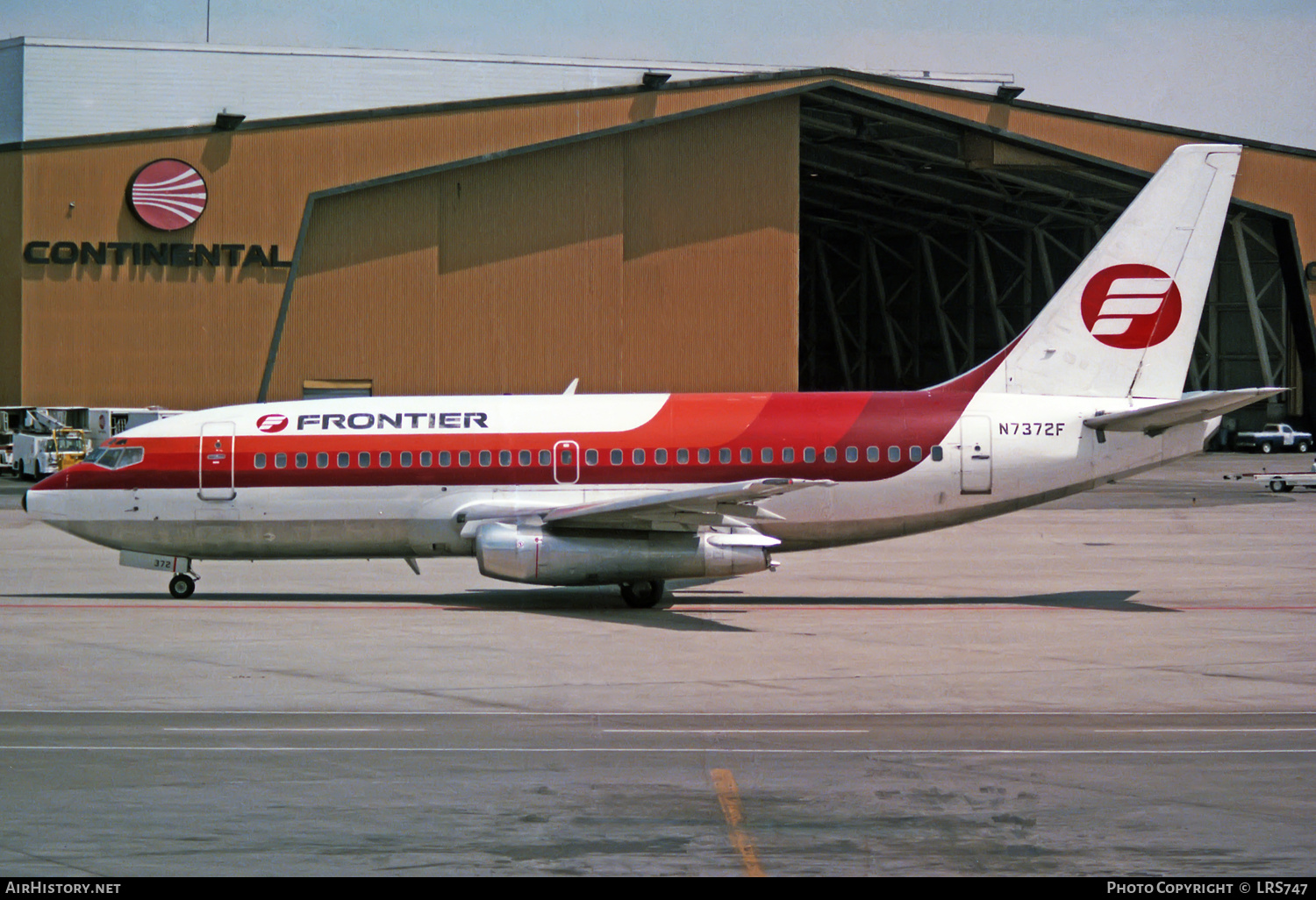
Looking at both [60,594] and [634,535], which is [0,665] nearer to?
[60,594]

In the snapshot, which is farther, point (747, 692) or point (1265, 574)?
point (1265, 574)

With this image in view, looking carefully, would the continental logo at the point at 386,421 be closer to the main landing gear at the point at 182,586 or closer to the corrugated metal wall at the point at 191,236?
the main landing gear at the point at 182,586

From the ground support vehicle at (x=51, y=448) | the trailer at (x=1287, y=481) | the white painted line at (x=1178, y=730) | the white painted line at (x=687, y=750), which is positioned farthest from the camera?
the ground support vehicle at (x=51, y=448)

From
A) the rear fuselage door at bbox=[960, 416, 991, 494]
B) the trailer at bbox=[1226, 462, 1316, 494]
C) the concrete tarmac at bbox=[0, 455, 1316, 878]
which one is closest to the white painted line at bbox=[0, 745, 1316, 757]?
the concrete tarmac at bbox=[0, 455, 1316, 878]

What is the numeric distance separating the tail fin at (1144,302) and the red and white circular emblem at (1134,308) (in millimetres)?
16

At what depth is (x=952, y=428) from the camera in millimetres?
25000

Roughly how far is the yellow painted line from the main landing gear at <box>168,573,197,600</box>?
51.3 ft

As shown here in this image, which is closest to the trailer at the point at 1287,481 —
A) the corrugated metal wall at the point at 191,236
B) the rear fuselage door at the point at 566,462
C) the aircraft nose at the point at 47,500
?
the corrugated metal wall at the point at 191,236

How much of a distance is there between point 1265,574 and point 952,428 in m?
8.51

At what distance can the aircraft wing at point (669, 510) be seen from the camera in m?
22.1

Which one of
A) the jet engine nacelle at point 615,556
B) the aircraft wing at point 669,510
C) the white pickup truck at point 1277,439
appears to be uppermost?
the white pickup truck at point 1277,439

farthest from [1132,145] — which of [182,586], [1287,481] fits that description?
[182,586]

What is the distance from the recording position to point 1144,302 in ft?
84.3

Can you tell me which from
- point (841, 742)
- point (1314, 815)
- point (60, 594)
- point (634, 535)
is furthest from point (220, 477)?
point (1314, 815)
